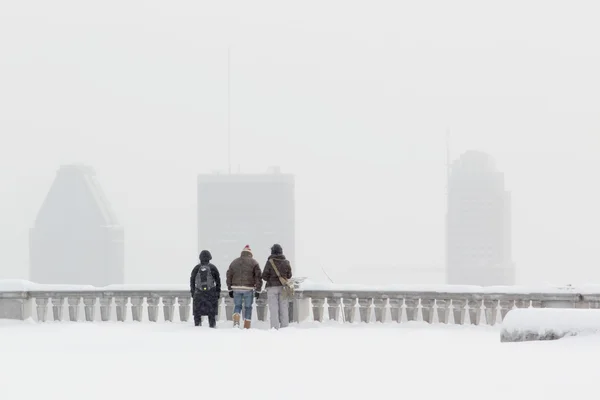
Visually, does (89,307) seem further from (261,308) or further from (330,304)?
(330,304)

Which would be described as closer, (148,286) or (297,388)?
(297,388)

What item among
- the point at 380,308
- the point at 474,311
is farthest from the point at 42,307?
the point at 474,311

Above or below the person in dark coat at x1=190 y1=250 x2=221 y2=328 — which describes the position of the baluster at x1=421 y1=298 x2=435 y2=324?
below

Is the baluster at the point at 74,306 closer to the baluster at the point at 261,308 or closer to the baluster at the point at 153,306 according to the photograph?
the baluster at the point at 153,306

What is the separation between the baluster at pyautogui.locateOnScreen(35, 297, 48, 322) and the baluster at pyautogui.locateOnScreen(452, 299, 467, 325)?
8.56m

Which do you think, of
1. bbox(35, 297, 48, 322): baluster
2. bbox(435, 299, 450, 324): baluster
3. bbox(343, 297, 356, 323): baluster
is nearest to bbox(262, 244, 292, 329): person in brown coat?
bbox(343, 297, 356, 323): baluster

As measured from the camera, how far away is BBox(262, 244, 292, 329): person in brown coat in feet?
61.0

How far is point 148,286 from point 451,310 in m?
6.21

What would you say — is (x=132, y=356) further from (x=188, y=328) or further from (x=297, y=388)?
(x=188, y=328)

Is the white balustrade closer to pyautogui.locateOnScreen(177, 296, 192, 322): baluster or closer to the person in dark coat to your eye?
pyautogui.locateOnScreen(177, 296, 192, 322): baluster

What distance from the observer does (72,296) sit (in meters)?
20.6

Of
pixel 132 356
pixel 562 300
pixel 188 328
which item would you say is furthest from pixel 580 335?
pixel 188 328

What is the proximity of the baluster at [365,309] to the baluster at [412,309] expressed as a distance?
73 centimetres

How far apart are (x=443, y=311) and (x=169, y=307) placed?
218 inches
